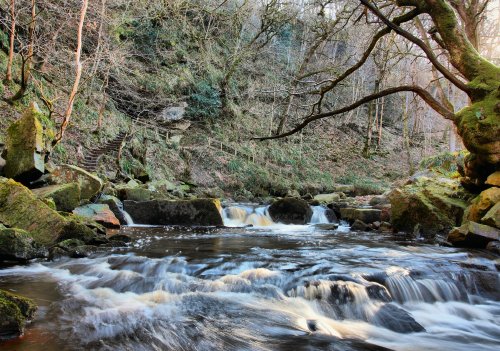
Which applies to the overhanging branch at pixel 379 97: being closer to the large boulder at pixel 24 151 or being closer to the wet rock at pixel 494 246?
the wet rock at pixel 494 246

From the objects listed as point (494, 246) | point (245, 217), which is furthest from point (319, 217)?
point (494, 246)

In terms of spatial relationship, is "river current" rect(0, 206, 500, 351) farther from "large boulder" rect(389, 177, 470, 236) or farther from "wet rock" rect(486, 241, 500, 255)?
"large boulder" rect(389, 177, 470, 236)

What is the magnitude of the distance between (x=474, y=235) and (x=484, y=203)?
0.84 meters

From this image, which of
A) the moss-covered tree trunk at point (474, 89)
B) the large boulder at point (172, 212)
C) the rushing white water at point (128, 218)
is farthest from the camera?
the large boulder at point (172, 212)

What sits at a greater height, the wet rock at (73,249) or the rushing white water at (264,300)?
the wet rock at (73,249)

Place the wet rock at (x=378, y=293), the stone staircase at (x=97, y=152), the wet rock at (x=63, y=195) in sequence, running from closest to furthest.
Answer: the wet rock at (x=378, y=293) < the wet rock at (x=63, y=195) < the stone staircase at (x=97, y=152)

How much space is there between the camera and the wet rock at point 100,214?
345 inches

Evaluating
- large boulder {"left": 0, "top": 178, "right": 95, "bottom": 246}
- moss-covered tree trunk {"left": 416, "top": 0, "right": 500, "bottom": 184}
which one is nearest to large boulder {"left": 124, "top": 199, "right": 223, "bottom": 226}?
large boulder {"left": 0, "top": 178, "right": 95, "bottom": 246}

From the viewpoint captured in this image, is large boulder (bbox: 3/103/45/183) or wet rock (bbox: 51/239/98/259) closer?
wet rock (bbox: 51/239/98/259)

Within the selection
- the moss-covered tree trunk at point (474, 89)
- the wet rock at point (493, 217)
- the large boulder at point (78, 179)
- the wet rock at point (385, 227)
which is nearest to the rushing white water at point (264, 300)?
the wet rock at point (493, 217)

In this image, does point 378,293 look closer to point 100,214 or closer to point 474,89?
point 474,89

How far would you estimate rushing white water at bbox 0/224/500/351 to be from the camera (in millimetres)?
3332

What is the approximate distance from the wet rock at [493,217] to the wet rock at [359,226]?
3.83 metres

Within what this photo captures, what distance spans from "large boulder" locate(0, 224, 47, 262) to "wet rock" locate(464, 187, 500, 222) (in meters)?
8.24
